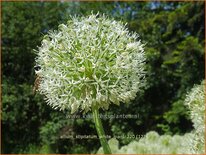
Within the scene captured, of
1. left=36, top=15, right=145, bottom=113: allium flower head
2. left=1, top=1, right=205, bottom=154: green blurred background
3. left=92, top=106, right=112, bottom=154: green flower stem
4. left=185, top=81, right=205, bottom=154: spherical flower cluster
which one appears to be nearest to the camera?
left=92, top=106, right=112, bottom=154: green flower stem

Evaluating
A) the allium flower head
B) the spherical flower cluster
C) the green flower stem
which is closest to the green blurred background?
the spherical flower cluster

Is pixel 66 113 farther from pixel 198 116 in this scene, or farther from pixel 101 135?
pixel 101 135

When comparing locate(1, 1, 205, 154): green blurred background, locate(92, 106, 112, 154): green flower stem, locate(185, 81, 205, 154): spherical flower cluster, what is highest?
locate(1, 1, 205, 154): green blurred background

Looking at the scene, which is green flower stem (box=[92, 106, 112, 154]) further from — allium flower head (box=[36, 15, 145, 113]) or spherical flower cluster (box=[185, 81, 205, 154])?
spherical flower cluster (box=[185, 81, 205, 154])

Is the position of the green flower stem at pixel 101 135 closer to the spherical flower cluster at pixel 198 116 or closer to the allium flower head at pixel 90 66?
the allium flower head at pixel 90 66

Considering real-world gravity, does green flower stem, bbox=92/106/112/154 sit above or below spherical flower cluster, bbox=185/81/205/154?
below

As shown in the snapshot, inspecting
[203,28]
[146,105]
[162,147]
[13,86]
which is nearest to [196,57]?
[203,28]

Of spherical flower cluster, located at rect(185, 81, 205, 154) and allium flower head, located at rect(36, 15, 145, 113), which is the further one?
spherical flower cluster, located at rect(185, 81, 205, 154)

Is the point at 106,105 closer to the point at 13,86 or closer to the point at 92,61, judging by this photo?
the point at 92,61
